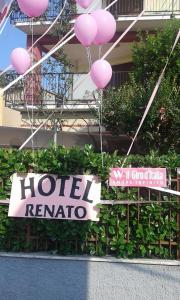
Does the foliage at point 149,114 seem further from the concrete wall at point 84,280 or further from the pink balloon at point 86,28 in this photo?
the concrete wall at point 84,280

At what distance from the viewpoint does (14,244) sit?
8.26 m

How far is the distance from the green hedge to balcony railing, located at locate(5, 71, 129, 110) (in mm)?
9352

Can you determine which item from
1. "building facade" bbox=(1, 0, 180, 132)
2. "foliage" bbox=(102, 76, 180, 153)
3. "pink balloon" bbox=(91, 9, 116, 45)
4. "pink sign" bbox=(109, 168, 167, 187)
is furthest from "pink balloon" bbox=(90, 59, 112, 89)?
"building facade" bbox=(1, 0, 180, 132)

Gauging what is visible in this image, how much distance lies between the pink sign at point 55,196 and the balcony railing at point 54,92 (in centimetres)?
944

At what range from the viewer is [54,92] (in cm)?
1789

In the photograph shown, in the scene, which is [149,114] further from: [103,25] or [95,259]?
[95,259]

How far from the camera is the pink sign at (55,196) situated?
799cm

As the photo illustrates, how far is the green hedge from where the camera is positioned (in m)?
7.95

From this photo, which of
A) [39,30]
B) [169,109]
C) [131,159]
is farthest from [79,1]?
[39,30]

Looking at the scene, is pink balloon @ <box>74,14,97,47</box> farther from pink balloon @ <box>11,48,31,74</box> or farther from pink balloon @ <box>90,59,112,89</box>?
pink balloon @ <box>11,48,31,74</box>

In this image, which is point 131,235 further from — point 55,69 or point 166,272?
point 55,69

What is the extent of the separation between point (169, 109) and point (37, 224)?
20.6 ft

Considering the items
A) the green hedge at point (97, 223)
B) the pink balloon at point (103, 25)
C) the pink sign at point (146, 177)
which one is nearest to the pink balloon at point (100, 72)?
the pink balloon at point (103, 25)

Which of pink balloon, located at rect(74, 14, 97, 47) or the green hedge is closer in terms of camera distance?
pink balloon, located at rect(74, 14, 97, 47)
